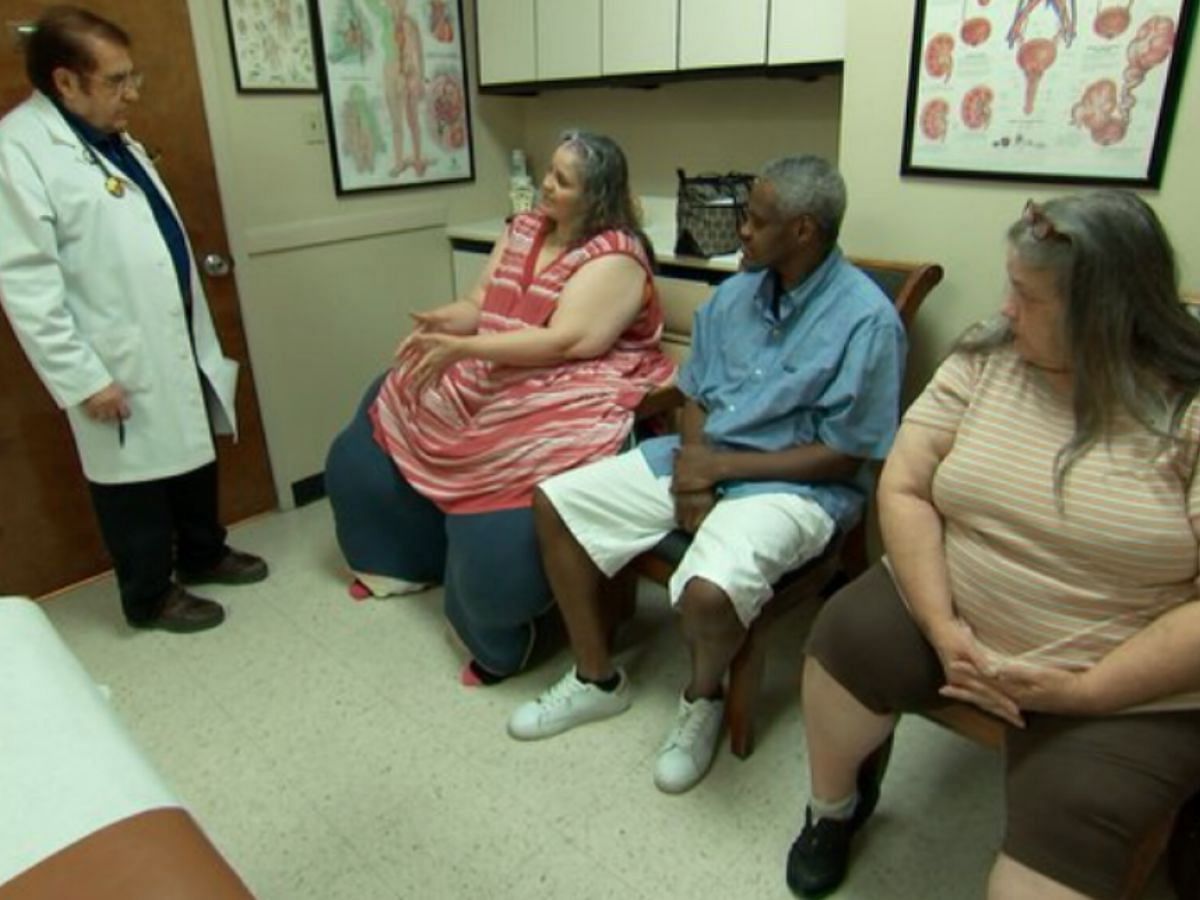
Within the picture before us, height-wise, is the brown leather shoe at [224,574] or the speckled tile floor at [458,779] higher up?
the brown leather shoe at [224,574]

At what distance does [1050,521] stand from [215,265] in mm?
2219

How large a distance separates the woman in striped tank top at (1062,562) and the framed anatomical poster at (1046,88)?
1.86 feet

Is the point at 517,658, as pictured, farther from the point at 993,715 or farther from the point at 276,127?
the point at 276,127

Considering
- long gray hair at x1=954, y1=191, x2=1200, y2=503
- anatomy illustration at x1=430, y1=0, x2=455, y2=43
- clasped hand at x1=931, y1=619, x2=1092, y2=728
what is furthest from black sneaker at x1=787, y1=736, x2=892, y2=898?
anatomy illustration at x1=430, y1=0, x2=455, y2=43

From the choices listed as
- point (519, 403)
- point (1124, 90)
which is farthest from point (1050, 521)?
point (519, 403)

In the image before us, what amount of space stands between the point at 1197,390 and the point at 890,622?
0.51 m

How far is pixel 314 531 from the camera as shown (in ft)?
8.63

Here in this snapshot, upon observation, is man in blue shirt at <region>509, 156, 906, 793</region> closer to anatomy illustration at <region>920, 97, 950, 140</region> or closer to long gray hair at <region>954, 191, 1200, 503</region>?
anatomy illustration at <region>920, 97, 950, 140</region>

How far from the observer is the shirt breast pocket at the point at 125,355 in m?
1.83

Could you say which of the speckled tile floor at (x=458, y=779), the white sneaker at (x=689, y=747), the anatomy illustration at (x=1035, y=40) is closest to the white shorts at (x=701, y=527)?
the white sneaker at (x=689, y=747)

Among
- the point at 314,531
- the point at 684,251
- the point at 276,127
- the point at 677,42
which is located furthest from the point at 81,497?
the point at 677,42

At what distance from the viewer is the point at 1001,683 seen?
111cm

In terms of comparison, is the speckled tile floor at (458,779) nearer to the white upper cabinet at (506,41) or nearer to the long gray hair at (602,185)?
the long gray hair at (602,185)

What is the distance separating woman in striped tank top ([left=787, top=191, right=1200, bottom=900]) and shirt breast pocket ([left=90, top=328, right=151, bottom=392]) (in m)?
1.57
